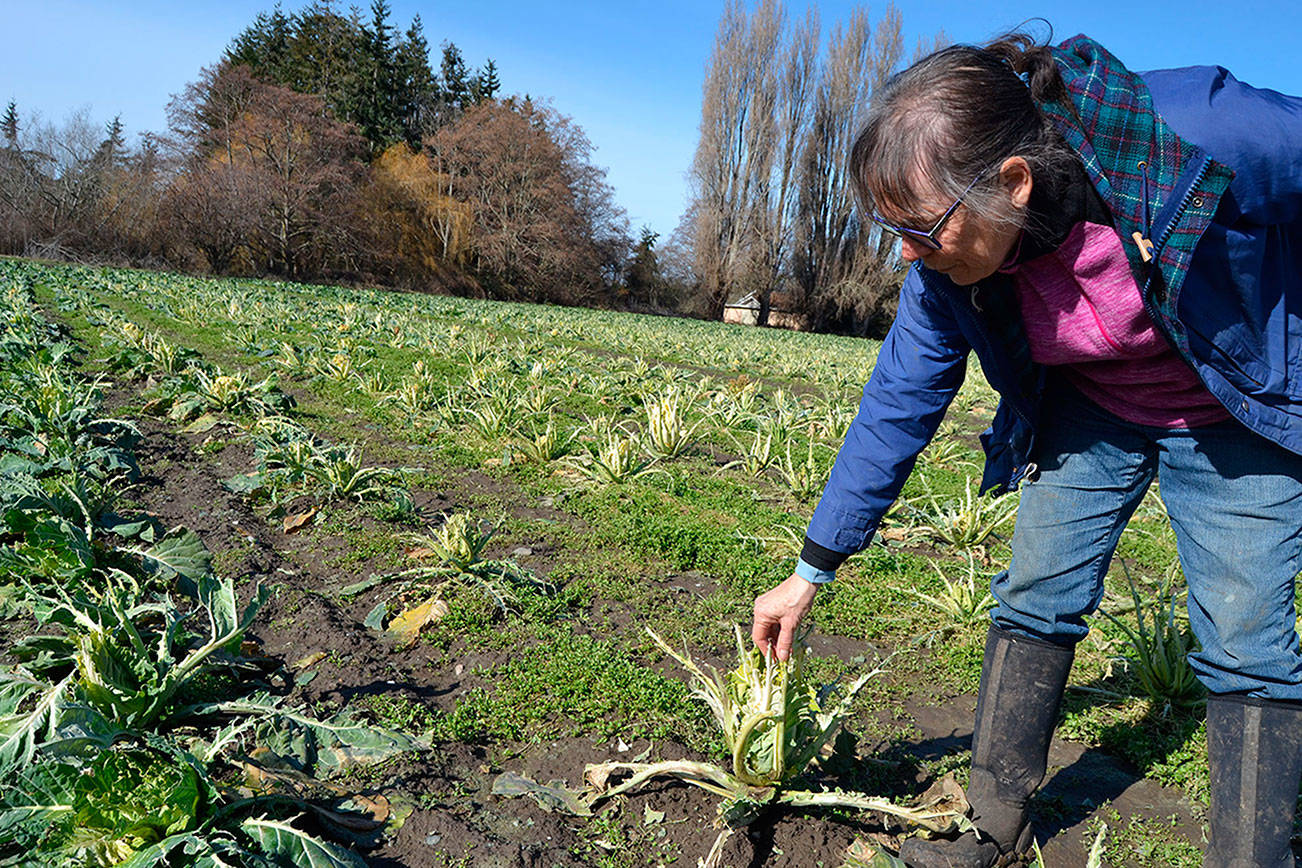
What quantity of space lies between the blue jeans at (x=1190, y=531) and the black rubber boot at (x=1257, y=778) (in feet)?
0.14

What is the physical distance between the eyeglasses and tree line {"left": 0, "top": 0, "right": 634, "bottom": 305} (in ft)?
97.9

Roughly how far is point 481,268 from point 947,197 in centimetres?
3571

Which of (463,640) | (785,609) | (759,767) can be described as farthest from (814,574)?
(463,640)

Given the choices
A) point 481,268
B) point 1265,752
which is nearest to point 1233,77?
point 1265,752

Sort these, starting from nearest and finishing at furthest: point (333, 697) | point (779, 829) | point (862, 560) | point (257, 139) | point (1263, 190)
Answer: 1. point (1263, 190)
2. point (779, 829)
3. point (333, 697)
4. point (862, 560)
5. point (257, 139)

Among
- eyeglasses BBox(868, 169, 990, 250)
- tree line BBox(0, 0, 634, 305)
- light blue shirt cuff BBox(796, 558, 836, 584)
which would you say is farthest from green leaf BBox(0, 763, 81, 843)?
tree line BBox(0, 0, 634, 305)

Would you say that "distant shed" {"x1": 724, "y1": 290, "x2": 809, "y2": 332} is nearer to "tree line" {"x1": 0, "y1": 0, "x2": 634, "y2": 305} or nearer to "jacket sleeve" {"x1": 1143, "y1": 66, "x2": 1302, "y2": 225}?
"tree line" {"x1": 0, "y1": 0, "x2": 634, "y2": 305}

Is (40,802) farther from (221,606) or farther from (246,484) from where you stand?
(246,484)

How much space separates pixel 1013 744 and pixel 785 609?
0.64 m

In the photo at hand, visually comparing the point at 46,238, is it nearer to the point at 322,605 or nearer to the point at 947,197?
the point at 322,605

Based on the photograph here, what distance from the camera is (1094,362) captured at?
1.60 m

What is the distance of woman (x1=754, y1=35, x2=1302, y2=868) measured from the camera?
128cm

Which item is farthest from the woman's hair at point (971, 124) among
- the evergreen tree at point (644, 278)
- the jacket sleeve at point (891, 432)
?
the evergreen tree at point (644, 278)

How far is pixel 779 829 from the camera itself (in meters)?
1.78
